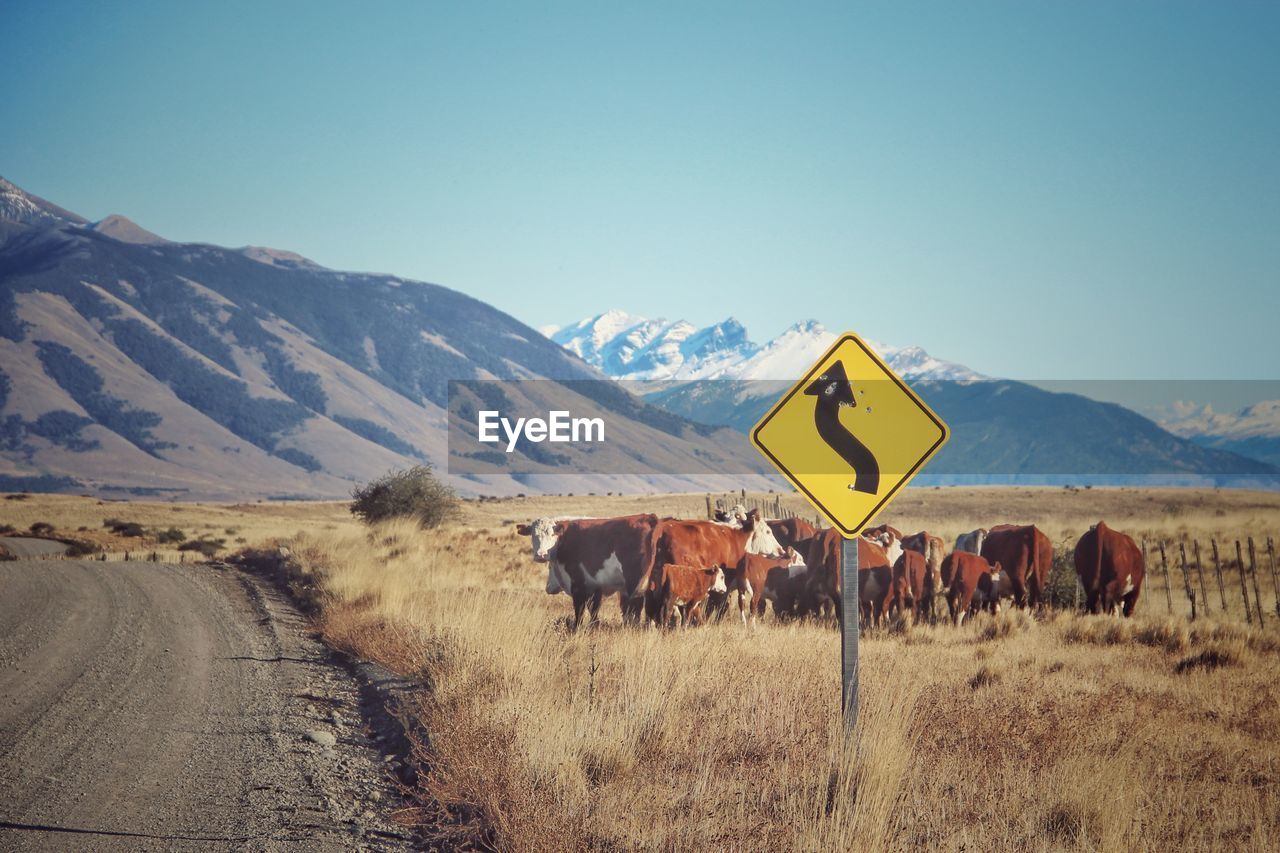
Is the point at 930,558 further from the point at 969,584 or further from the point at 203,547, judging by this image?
the point at 203,547

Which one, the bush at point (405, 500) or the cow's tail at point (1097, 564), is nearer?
the cow's tail at point (1097, 564)

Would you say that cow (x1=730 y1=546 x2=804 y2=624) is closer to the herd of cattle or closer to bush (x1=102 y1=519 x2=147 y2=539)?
the herd of cattle

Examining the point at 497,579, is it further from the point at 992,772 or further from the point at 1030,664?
the point at 992,772

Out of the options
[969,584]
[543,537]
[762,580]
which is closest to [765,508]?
[543,537]

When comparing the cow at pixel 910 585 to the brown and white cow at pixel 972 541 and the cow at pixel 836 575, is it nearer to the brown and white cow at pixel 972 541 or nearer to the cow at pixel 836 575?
the cow at pixel 836 575

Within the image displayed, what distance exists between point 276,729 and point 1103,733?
23.8 feet

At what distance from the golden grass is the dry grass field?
0.03 metres

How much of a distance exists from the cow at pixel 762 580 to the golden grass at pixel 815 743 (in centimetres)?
364

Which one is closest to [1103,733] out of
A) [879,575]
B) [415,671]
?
[415,671]

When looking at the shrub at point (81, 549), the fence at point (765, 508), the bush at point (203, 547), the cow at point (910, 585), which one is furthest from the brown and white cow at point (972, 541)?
the shrub at point (81, 549)

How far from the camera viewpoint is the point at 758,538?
67.9 feet

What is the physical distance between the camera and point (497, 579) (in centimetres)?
2470

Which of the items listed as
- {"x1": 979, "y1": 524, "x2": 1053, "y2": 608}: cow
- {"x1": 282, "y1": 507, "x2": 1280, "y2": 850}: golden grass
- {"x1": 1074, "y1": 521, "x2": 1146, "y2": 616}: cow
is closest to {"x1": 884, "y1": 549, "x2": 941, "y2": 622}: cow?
{"x1": 979, "y1": 524, "x2": 1053, "y2": 608}: cow

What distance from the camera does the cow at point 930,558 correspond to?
19.3 metres
